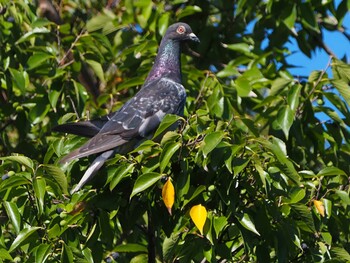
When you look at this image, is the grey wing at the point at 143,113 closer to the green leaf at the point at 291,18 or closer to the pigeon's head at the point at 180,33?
the pigeon's head at the point at 180,33

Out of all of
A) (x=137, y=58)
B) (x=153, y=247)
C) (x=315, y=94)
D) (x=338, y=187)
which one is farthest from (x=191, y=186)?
(x=137, y=58)

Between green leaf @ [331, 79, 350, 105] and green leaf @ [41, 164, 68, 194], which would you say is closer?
green leaf @ [41, 164, 68, 194]

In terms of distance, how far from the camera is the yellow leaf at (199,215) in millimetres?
5238

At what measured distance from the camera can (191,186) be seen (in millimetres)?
5535

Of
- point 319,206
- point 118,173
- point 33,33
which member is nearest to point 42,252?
point 118,173

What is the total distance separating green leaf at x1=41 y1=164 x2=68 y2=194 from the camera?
536 centimetres

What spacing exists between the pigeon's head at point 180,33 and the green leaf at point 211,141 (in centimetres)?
281

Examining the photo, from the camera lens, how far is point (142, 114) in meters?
6.96

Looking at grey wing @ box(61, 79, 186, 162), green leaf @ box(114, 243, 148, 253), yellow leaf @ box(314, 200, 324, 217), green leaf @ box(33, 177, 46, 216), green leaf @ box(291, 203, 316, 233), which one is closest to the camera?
green leaf @ box(33, 177, 46, 216)

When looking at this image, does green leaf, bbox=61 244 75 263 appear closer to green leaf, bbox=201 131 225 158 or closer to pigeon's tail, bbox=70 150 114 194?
Result: pigeon's tail, bbox=70 150 114 194

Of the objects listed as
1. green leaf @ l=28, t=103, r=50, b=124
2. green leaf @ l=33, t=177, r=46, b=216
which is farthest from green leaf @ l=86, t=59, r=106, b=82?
green leaf @ l=33, t=177, r=46, b=216

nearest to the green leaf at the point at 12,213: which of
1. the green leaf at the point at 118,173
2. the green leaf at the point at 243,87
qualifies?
the green leaf at the point at 118,173

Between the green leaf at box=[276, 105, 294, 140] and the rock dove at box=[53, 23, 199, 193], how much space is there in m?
0.74

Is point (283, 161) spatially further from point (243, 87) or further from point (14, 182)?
point (243, 87)
